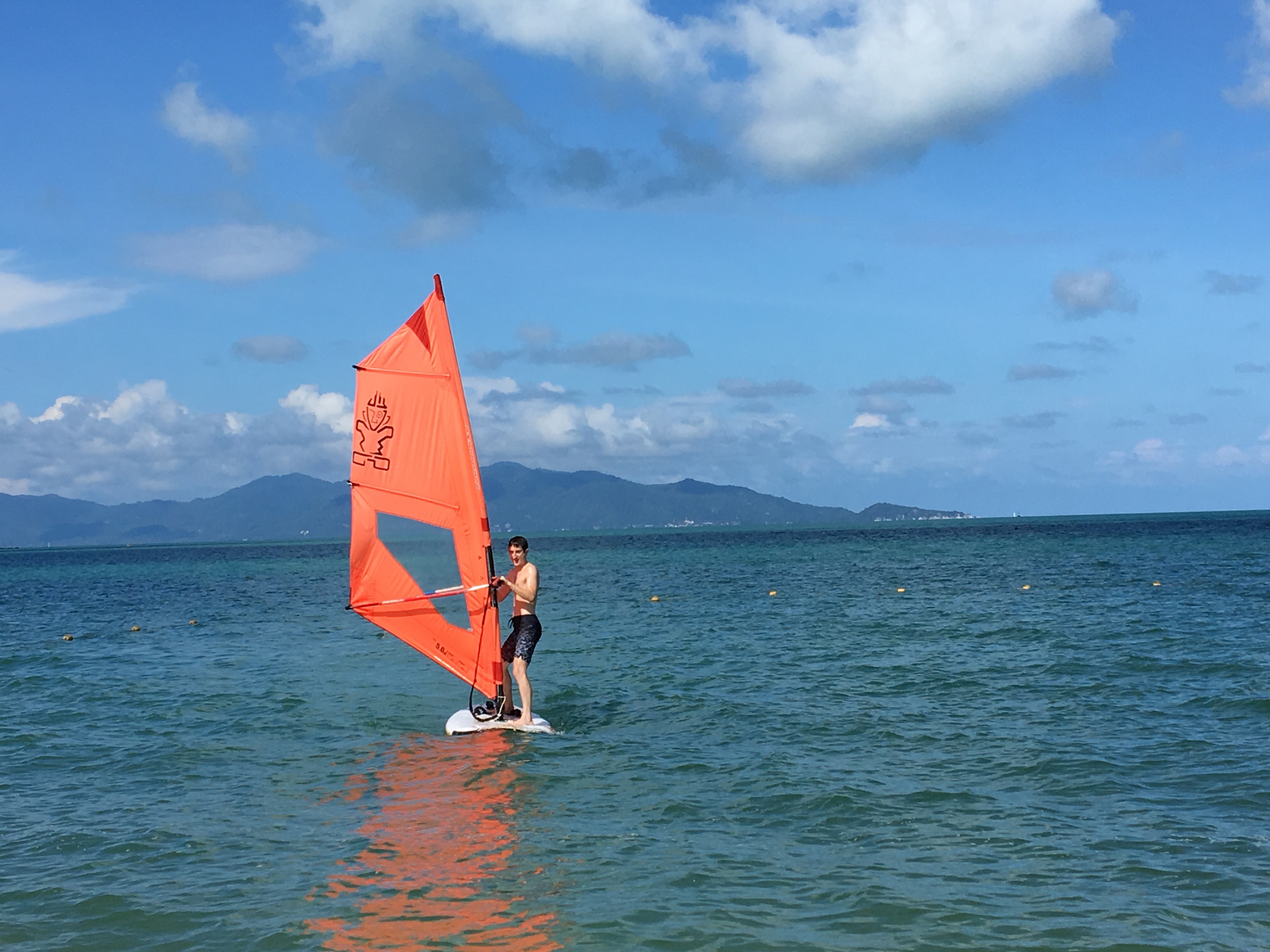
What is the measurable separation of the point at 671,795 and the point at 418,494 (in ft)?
19.1

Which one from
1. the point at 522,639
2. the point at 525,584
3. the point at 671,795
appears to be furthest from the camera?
the point at 522,639

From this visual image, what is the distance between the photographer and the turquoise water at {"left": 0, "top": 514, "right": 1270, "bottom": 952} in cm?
865

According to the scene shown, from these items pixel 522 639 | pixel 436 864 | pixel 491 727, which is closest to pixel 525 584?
pixel 522 639

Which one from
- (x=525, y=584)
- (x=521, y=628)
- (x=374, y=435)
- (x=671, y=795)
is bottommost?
(x=671, y=795)

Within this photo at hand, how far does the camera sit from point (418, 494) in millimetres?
15203

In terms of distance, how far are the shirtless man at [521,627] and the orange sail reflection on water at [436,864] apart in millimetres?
1325

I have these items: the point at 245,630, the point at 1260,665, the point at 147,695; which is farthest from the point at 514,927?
the point at 245,630

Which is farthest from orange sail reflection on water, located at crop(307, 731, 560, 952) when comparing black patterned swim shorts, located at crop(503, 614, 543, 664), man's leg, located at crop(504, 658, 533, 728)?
black patterned swim shorts, located at crop(503, 614, 543, 664)

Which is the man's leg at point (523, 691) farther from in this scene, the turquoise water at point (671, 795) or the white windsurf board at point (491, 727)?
the turquoise water at point (671, 795)

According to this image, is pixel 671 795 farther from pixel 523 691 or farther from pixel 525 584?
pixel 525 584

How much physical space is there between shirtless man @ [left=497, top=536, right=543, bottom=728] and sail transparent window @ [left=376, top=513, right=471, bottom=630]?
0.73 metres

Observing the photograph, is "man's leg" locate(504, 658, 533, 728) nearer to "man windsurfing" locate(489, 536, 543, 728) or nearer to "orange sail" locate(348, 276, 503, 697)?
"man windsurfing" locate(489, 536, 543, 728)

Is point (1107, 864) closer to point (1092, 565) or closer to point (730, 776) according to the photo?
point (730, 776)

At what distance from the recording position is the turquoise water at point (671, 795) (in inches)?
340
